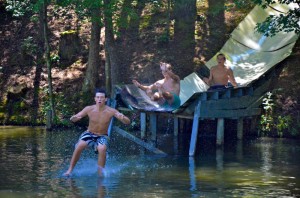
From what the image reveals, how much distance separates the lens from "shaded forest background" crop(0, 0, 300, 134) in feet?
69.8

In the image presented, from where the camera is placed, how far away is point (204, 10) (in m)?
24.5

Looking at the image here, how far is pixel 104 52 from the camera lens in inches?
922

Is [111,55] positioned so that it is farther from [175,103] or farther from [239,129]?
[175,103]

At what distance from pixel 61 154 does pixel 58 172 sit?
2.42 metres

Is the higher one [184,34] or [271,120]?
[184,34]

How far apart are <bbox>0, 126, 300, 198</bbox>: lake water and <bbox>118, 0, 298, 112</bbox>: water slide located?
4.20 feet

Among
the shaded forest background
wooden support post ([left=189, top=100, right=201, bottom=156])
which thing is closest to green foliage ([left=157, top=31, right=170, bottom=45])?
the shaded forest background

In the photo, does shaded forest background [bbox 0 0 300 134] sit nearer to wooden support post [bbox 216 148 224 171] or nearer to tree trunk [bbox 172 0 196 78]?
tree trunk [bbox 172 0 196 78]

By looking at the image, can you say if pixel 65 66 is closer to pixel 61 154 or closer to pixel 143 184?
pixel 61 154

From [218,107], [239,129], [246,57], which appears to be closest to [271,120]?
[239,129]

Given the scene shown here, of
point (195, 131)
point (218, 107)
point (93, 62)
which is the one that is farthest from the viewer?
point (93, 62)

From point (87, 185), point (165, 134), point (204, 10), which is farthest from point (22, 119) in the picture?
point (87, 185)

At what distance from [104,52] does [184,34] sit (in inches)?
106

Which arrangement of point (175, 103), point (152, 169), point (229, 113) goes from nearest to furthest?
point (152, 169)
point (175, 103)
point (229, 113)
